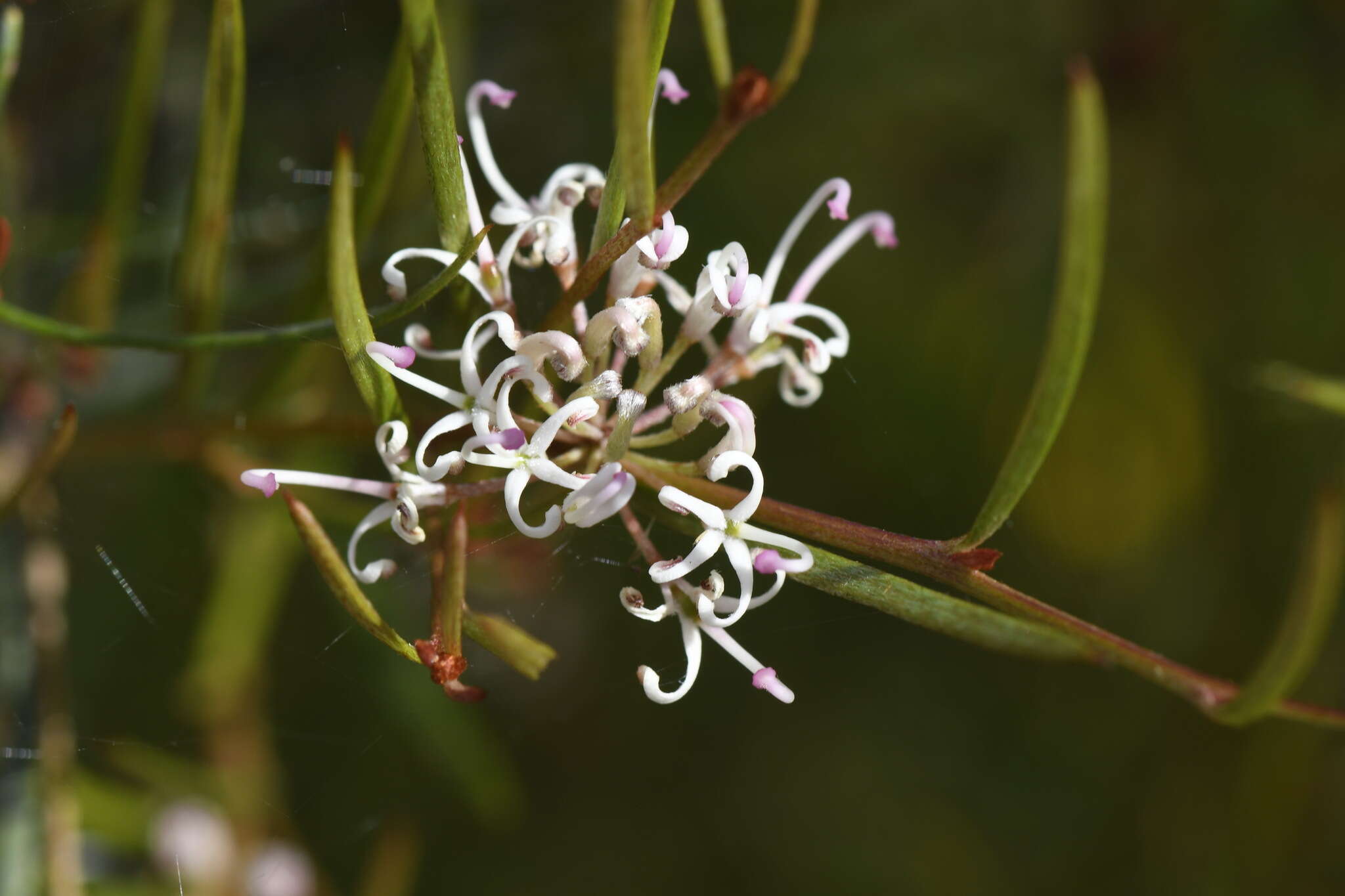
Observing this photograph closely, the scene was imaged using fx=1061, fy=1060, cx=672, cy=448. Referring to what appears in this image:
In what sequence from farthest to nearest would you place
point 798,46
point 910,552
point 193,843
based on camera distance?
point 193,843 → point 910,552 → point 798,46

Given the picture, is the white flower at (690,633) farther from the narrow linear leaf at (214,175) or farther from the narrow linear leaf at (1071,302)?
the narrow linear leaf at (214,175)

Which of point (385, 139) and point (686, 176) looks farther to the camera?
point (385, 139)

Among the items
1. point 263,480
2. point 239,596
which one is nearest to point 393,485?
point 263,480

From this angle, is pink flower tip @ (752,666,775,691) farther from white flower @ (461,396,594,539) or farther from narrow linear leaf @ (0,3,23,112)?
narrow linear leaf @ (0,3,23,112)

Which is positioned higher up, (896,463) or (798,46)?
(798,46)

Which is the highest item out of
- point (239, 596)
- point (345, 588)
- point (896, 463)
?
point (345, 588)

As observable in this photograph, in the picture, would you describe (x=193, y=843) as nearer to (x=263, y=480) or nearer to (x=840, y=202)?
(x=263, y=480)

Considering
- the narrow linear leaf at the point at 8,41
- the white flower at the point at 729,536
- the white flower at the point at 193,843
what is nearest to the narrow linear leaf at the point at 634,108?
the white flower at the point at 729,536

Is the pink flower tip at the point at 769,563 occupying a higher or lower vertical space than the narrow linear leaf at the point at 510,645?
higher
